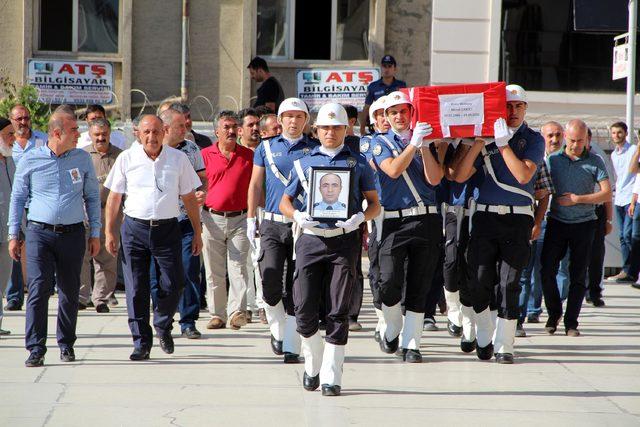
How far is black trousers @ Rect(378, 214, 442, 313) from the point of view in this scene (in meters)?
9.30

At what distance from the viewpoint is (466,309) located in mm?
10047

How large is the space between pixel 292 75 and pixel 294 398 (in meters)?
12.5

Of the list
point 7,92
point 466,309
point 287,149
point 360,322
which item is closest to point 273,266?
point 287,149

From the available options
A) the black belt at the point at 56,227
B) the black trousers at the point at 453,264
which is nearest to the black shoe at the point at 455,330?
the black trousers at the point at 453,264

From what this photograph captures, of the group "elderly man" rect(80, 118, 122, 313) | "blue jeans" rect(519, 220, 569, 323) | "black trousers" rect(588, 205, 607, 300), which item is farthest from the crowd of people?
"black trousers" rect(588, 205, 607, 300)

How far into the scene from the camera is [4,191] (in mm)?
10758

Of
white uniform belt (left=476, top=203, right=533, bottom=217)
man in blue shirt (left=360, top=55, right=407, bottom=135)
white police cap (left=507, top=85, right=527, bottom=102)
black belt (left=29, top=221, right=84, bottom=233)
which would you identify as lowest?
black belt (left=29, top=221, right=84, bottom=233)

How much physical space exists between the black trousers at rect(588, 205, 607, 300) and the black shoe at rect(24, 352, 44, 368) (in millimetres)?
6526

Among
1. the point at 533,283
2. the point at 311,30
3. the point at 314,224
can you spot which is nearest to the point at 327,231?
the point at 314,224

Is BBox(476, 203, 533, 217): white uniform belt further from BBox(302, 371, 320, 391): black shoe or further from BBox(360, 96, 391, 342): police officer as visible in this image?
BBox(302, 371, 320, 391): black shoe

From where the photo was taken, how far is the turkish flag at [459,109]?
8.95 metres

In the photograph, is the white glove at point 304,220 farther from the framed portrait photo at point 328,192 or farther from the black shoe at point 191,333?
the black shoe at point 191,333

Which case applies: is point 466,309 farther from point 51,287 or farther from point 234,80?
point 234,80

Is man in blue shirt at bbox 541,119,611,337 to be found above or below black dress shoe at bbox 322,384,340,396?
above
